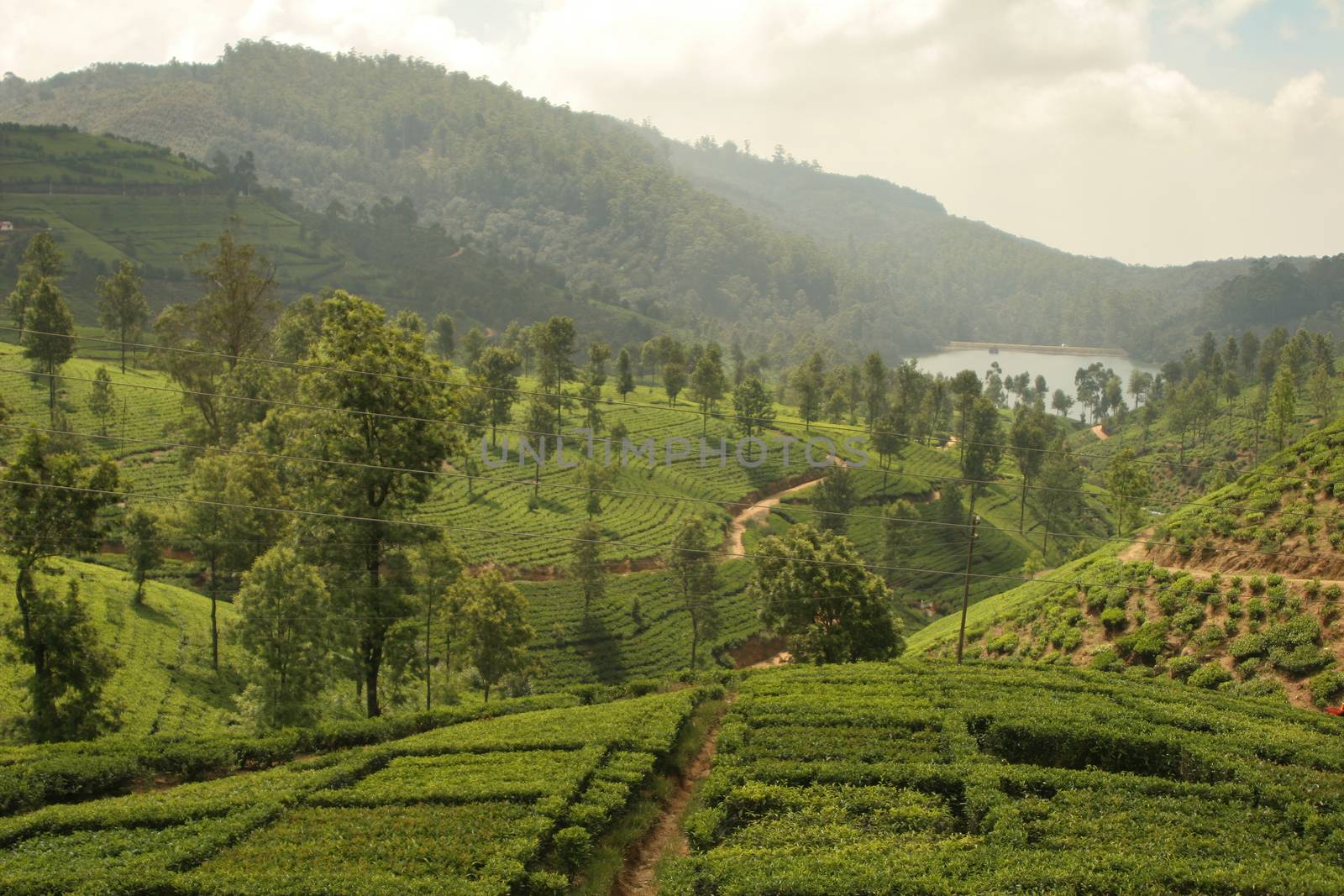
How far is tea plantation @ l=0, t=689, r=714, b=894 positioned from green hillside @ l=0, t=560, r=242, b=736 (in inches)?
453

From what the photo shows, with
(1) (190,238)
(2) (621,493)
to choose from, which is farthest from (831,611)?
(1) (190,238)

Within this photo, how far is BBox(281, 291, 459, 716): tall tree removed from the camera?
91.0ft

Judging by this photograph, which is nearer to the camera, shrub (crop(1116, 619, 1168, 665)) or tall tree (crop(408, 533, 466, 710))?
shrub (crop(1116, 619, 1168, 665))

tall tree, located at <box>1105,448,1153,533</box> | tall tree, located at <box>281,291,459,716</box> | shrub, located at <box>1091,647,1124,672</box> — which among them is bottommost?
shrub, located at <box>1091,647,1124,672</box>

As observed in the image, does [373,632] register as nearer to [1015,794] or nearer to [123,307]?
[1015,794]

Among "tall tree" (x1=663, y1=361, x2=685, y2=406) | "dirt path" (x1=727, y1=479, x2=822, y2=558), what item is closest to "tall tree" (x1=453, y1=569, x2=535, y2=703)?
"dirt path" (x1=727, y1=479, x2=822, y2=558)

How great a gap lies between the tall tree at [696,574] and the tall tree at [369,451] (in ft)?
78.4

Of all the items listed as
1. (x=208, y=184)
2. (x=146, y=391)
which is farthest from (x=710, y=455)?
(x=208, y=184)

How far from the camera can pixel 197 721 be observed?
113ft

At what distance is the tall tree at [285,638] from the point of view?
31.1m

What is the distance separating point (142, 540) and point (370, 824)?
27.2 meters

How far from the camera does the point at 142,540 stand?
4025 cm

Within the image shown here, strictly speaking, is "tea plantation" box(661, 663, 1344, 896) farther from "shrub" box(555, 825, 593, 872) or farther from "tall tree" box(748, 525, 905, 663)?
"tall tree" box(748, 525, 905, 663)

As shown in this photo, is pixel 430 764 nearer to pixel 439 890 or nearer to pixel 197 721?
pixel 439 890
